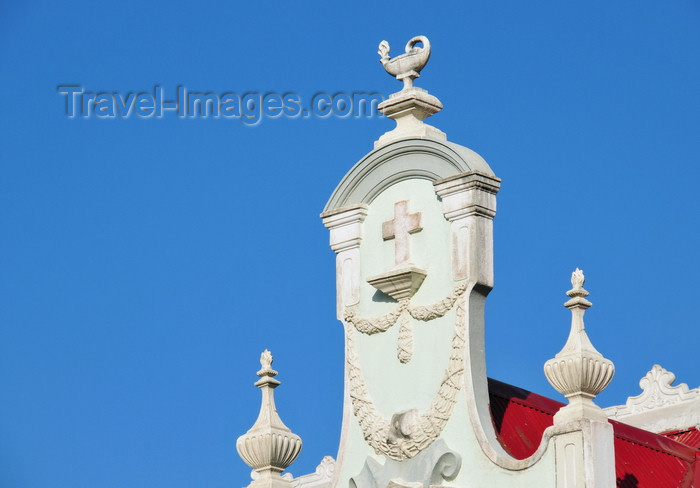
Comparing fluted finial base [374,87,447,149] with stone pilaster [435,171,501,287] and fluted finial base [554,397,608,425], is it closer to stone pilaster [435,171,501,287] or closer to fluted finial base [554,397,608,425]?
stone pilaster [435,171,501,287]

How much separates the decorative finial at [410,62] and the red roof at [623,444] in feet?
14.2

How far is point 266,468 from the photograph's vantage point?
22984mm

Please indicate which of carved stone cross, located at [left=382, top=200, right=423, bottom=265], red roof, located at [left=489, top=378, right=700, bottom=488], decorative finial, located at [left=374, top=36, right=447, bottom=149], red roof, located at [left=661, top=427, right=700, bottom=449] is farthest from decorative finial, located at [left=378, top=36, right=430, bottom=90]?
red roof, located at [left=661, top=427, right=700, bottom=449]

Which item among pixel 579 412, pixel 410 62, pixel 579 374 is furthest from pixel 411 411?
pixel 410 62

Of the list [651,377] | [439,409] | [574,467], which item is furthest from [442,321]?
[651,377]

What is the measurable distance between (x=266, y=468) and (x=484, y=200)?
475cm

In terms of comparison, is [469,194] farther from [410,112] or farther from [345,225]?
[345,225]

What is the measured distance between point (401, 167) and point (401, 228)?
32.7 inches

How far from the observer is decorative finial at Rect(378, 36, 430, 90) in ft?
75.1

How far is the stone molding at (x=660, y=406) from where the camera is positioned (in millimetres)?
27748

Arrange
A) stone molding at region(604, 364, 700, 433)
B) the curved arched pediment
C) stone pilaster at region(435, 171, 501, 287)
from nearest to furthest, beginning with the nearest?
stone pilaster at region(435, 171, 501, 287) < the curved arched pediment < stone molding at region(604, 364, 700, 433)

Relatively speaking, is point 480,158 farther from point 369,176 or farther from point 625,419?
point 625,419

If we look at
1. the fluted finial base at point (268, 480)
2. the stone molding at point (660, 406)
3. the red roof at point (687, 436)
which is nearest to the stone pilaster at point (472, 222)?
the fluted finial base at point (268, 480)

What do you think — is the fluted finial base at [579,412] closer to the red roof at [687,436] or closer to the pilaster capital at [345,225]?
the pilaster capital at [345,225]
